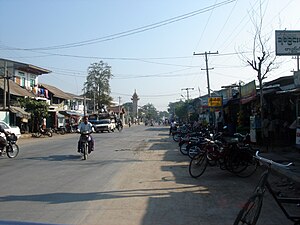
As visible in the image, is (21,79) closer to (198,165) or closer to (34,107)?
(34,107)

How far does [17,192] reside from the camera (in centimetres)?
850

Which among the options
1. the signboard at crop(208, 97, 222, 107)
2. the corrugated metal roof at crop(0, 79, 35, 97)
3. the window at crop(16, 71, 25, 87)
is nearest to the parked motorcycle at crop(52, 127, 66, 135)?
the corrugated metal roof at crop(0, 79, 35, 97)

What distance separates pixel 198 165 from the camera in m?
11.4

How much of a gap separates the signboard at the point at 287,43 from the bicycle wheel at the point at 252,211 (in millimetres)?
9068

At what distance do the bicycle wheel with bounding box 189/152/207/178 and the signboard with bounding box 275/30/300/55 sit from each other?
456 cm

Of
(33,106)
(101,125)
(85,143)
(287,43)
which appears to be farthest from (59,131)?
(287,43)

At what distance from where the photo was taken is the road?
252 inches

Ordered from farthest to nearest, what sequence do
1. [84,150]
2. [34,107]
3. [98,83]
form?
1. [98,83]
2. [34,107]
3. [84,150]

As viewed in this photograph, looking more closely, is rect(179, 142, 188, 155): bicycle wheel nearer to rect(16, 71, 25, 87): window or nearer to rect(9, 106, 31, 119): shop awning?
rect(9, 106, 31, 119): shop awning

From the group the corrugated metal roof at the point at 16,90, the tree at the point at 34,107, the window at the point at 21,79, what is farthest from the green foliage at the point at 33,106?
the window at the point at 21,79

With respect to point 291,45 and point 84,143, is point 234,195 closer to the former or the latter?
point 291,45

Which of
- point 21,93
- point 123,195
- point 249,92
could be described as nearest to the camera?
point 123,195

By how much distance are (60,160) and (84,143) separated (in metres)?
1.19

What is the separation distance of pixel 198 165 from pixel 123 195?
3.71 meters
